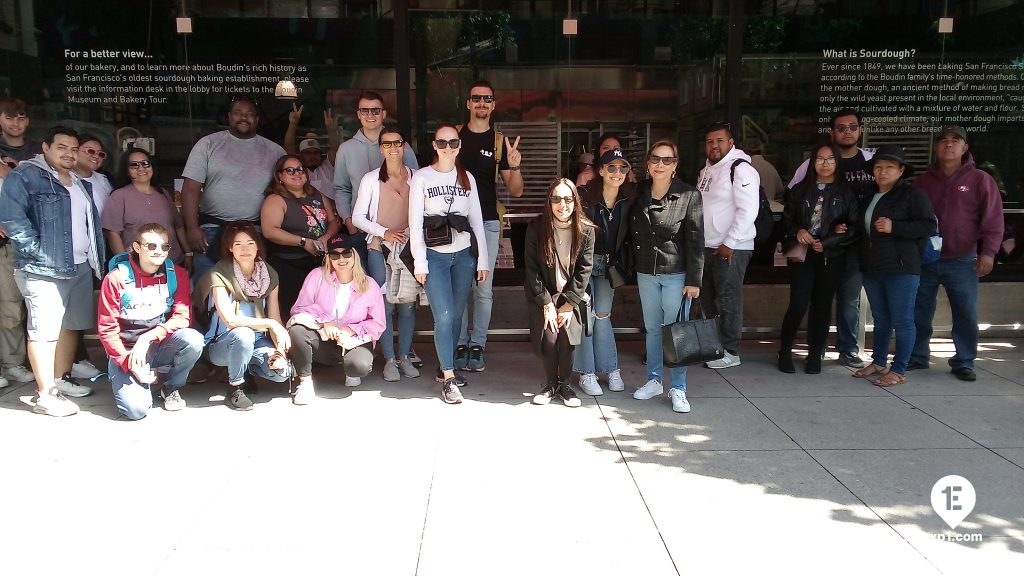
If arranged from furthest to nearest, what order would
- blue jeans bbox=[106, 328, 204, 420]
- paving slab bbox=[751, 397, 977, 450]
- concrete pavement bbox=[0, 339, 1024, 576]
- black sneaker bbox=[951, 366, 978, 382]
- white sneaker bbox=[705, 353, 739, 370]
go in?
white sneaker bbox=[705, 353, 739, 370] → black sneaker bbox=[951, 366, 978, 382] → blue jeans bbox=[106, 328, 204, 420] → paving slab bbox=[751, 397, 977, 450] → concrete pavement bbox=[0, 339, 1024, 576]

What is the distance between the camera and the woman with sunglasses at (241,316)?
4.84 m

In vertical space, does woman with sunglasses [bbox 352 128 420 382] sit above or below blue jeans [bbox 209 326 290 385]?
above

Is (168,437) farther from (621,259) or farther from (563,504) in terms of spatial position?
(621,259)

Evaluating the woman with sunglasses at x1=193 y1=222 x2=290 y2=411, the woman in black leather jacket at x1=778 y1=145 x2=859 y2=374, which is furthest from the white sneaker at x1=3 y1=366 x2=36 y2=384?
the woman in black leather jacket at x1=778 y1=145 x2=859 y2=374

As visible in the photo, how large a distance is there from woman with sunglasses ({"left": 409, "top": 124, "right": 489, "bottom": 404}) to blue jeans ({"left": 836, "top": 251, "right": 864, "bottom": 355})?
279 cm

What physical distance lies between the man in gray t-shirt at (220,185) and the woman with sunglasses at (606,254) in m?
2.40

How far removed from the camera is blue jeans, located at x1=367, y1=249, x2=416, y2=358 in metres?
5.44

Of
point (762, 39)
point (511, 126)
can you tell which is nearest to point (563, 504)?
point (511, 126)

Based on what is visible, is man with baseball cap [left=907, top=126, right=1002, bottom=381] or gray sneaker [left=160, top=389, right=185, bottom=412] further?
man with baseball cap [left=907, top=126, right=1002, bottom=381]

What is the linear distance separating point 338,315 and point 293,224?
771mm

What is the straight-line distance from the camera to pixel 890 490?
11.8ft

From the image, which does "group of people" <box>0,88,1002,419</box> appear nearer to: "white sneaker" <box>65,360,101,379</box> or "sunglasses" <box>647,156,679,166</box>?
"sunglasses" <box>647,156,679,166</box>

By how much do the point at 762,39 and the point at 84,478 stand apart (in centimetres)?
670

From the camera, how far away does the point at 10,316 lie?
213 inches
